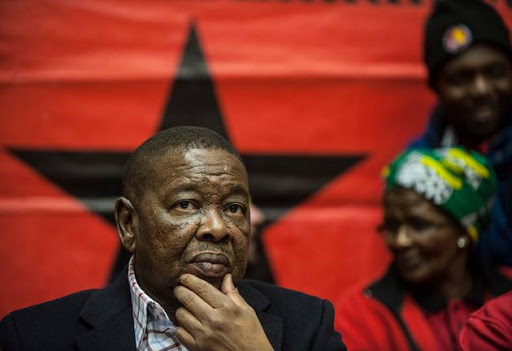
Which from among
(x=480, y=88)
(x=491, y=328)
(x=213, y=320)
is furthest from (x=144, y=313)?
(x=480, y=88)

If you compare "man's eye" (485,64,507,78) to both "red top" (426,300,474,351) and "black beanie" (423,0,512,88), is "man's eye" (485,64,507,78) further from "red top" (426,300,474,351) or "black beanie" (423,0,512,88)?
"red top" (426,300,474,351)

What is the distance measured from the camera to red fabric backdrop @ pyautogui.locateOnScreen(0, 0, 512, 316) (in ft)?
13.0

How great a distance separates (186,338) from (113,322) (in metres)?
0.29

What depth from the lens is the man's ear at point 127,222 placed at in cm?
224

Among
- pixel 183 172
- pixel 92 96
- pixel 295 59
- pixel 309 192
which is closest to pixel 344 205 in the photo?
pixel 309 192

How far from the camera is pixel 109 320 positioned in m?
2.20

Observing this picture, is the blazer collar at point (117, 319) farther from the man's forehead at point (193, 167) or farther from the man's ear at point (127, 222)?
the man's forehead at point (193, 167)

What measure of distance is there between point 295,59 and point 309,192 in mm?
772

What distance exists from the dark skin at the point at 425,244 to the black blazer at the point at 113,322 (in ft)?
3.45

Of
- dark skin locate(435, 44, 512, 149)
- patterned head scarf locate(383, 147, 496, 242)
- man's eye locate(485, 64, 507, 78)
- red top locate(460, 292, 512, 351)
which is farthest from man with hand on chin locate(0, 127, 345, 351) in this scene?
man's eye locate(485, 64, 507, 78)

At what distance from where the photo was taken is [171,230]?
2127 millimetres

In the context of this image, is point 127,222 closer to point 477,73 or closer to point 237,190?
point 237,190

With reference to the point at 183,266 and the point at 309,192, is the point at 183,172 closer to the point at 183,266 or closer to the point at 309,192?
the point at 183,266

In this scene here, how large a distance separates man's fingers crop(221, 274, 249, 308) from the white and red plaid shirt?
215 millimetres
